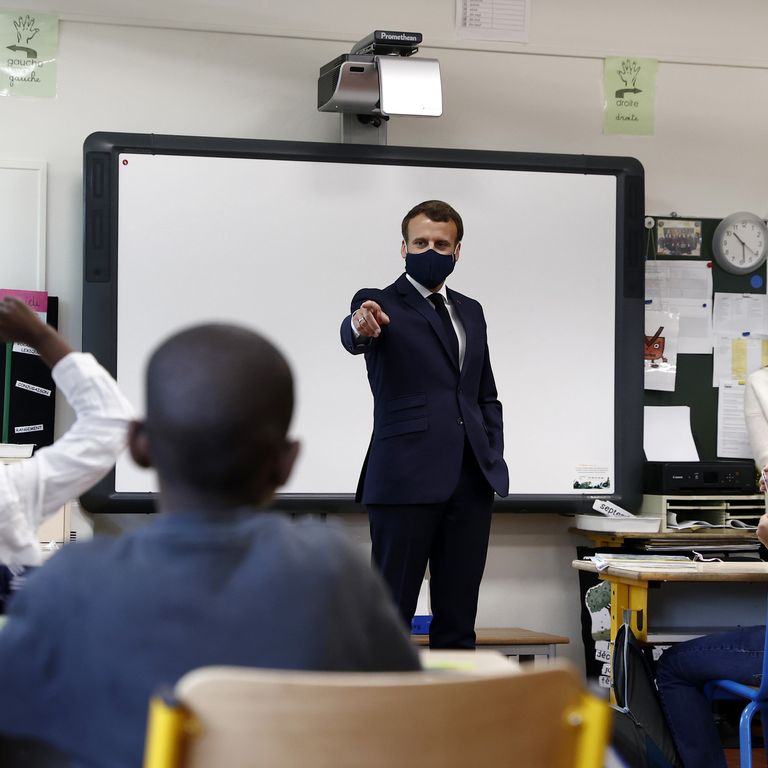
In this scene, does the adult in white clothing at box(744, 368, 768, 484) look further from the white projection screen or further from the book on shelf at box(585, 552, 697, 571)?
the book on shelf at box(585, 552, 697, 571)

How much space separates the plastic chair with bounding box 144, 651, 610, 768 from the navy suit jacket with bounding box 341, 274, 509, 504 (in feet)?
6.52

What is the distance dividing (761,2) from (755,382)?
1.72 meters

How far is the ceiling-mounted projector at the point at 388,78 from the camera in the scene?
164 inches

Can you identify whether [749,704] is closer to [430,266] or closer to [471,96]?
[430,266]

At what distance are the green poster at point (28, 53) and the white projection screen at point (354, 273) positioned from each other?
0.37 m

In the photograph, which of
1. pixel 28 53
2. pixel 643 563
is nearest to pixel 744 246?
pixel 643 563

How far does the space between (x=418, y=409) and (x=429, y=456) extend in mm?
132

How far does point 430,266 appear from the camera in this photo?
10.0 feet

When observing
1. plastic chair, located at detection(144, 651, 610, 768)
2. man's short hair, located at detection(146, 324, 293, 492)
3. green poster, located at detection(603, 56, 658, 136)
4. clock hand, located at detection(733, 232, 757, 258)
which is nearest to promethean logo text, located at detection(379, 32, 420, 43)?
green poster, located at detection(603, 56, 658, 136)

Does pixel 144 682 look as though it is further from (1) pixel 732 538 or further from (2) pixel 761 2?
(2) pixel 761 2

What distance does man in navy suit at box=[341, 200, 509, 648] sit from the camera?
292 cm

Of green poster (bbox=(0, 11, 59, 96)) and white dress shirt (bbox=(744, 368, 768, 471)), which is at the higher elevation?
green poster (bbox=(0, 11, 59, 96))

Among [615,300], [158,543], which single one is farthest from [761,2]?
A: [158,543]

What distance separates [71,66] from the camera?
4371 mm
